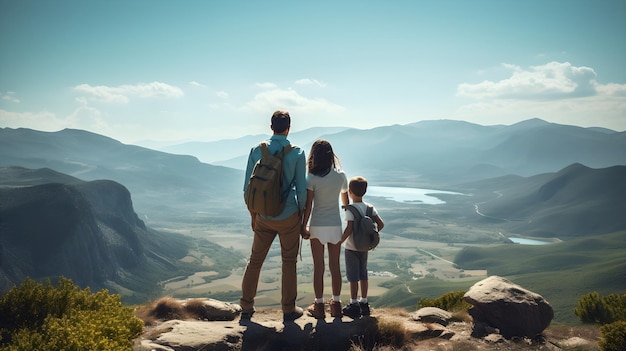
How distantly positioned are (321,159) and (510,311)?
662cm

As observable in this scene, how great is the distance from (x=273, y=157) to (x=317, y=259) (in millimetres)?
2490

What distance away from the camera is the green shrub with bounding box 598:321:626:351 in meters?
9.54

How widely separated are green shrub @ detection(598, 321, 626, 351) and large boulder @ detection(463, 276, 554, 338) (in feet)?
5.14

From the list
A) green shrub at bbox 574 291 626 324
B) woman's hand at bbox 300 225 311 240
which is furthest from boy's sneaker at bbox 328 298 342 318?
green shrub at bbox 574 291 626 324

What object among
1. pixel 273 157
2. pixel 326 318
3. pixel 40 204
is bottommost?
pixel 40 204

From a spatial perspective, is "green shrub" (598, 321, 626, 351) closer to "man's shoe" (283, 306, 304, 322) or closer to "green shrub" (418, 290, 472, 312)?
"green shrub" (418, 290, 472, 312)

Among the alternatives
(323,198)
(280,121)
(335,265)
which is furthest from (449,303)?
(280,121)

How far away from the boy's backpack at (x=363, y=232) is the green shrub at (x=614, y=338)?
568cm

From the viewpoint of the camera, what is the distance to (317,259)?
9.48 metres

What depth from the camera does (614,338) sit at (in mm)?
9648

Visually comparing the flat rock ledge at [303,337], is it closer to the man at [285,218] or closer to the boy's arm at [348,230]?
the man at [285,218]

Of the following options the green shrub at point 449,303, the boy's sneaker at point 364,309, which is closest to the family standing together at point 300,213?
the boy's sneaker at point 364,309

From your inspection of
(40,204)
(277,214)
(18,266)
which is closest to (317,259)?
(277,214)

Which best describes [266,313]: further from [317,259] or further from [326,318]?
[317,259]
